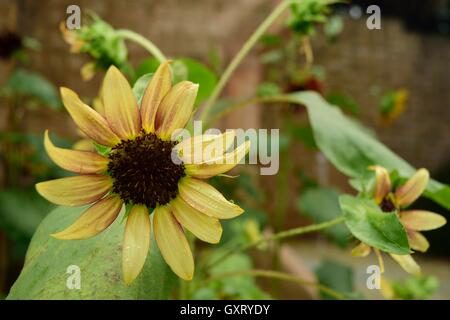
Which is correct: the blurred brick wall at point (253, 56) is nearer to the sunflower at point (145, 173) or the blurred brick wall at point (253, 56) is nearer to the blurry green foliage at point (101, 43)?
the blurry green foliage at point (101, 43)

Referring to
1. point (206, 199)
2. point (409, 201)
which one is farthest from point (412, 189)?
point (206, 199)

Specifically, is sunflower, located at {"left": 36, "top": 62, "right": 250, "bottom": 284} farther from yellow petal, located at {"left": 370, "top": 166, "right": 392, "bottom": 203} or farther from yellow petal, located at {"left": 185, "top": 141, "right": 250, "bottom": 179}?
yellow petal, located at {"left": 370, "top": 166, "right": 392, "bottom": 203}

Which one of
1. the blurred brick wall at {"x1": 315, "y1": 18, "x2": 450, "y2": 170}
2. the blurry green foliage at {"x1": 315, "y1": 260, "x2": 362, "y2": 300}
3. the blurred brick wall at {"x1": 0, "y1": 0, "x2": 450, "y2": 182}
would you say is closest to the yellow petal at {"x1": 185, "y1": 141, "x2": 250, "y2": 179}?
the blurry green foliage at {"x1": 315, "y1": 260, "x2": 362, "y2": 300}

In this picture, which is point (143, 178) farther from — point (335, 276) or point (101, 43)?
point (335, 276)

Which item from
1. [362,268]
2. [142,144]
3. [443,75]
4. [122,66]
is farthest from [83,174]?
[443,75]

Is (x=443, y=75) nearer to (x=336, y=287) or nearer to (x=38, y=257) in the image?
(x=336, y=287)

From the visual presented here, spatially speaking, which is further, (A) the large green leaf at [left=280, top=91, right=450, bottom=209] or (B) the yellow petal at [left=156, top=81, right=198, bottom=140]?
(A) the large green leaf at [left=280, top=91, right=450, bottom=209]
